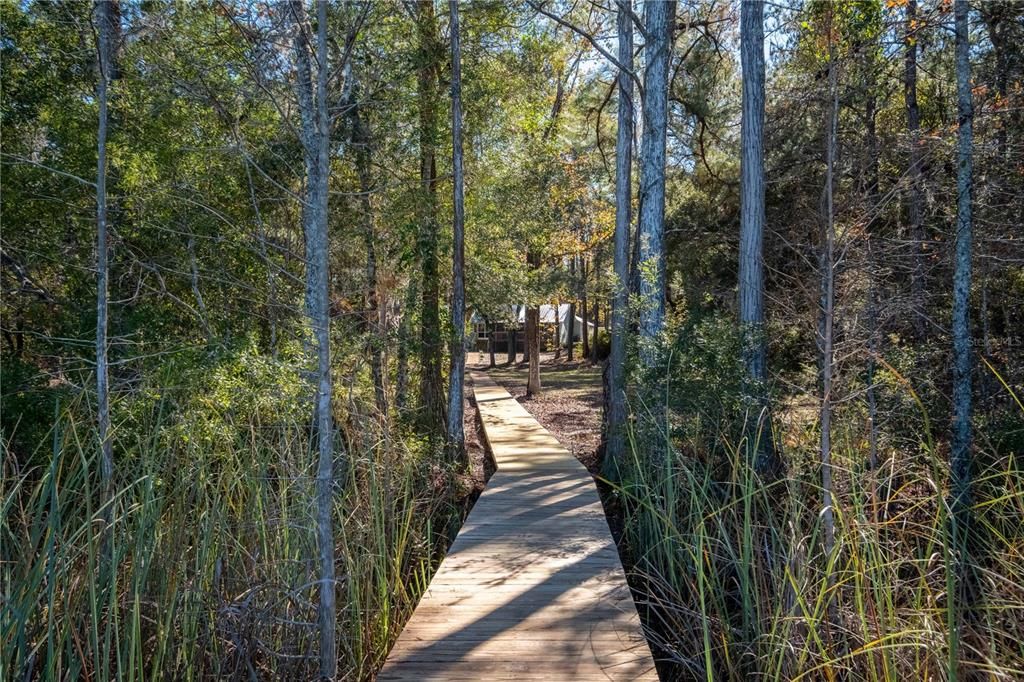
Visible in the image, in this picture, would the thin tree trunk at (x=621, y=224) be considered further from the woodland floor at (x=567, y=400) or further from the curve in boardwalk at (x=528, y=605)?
the curve in boardwalk at (x=528, y=605)

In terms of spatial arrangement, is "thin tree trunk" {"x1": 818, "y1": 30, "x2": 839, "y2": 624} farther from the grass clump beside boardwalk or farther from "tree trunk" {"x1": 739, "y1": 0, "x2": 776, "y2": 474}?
"tree trunk" {"x1": 739, "y1": 0, "x2": 776, "y2": 474}

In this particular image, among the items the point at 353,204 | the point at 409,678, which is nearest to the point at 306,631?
the point at 409,678

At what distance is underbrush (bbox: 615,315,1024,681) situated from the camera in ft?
8.29

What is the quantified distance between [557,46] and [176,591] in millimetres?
10937

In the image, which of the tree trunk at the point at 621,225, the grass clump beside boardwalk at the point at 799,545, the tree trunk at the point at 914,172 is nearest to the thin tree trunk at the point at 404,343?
the tree trunk at the point at 621,225

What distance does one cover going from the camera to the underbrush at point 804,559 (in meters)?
2.53

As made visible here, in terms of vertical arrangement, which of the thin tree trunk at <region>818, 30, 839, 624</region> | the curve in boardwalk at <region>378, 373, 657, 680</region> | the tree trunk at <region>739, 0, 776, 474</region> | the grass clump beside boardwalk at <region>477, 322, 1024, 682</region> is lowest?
the curve in boardwalk at <region>378, 373, 657, 680</region>

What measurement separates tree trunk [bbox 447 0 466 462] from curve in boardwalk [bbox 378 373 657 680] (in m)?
2.25

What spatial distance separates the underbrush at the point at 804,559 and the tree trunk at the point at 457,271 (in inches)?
Answer: 112

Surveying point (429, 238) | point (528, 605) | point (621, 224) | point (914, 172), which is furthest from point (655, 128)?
point (528, 605)

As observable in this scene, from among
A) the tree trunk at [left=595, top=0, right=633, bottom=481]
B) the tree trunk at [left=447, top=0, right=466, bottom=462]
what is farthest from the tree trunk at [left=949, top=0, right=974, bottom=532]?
the tree trunk at [left=447, top=0, right=466, bottom=462]

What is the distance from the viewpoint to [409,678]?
3203mm

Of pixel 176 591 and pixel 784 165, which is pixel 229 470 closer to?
pixel 176 591

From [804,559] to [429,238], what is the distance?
7.04 meters
